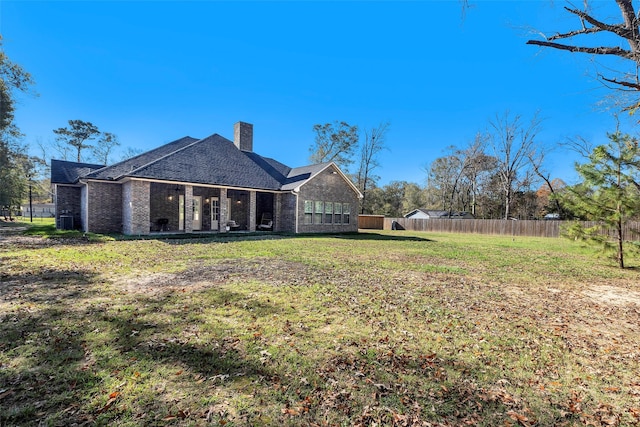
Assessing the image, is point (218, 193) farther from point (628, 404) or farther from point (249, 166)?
point (628, 404)

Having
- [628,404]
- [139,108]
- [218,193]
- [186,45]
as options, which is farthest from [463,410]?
[139,108]

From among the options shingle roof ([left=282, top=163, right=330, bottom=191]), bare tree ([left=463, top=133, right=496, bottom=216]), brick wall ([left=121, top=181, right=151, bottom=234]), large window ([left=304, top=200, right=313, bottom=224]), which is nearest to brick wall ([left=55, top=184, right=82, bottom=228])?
brick wall ([left=121, top=181, right=151, bottom=234])

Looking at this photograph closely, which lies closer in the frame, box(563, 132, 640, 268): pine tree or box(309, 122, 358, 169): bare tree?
box(563, 132, 640, 268): pine tree

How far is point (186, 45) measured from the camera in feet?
52.1

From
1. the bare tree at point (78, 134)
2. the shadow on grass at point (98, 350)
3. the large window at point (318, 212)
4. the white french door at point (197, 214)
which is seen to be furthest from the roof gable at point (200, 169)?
the bare tree at point (78, 134)

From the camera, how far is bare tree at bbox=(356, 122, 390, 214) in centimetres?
3747

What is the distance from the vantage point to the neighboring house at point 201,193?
15336mm

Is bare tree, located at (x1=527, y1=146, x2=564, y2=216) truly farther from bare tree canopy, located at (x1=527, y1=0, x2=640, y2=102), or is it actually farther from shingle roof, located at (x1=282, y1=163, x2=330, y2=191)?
bare tree canopy, located at (x1=527, y1=0, x2=640, y2=102)

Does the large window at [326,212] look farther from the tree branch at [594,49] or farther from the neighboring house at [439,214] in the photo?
the neighboring house at [439,214]

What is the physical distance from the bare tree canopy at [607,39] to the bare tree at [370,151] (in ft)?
113

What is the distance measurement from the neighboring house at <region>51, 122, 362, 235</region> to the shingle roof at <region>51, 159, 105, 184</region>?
0.16ft

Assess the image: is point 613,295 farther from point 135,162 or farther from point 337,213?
point 135,162

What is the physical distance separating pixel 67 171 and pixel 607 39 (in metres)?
25.7

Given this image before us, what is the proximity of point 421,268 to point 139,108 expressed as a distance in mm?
28278
